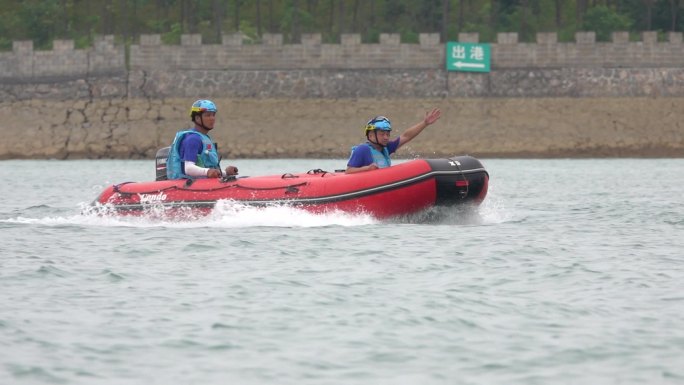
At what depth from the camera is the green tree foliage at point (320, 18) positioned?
2215 inches

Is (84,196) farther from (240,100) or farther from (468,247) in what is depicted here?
(240,100)

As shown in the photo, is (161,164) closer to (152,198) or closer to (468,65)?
(152,198)

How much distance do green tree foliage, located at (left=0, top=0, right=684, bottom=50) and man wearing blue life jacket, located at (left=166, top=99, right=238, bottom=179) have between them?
3724 centimetres

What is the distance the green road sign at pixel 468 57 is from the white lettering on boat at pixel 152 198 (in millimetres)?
27138

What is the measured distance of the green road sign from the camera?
141ft

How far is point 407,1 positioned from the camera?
60031 millimetres

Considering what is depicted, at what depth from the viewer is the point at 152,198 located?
16.7m

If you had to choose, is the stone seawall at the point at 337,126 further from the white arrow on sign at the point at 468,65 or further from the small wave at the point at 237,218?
the small wave at the point at 237,218

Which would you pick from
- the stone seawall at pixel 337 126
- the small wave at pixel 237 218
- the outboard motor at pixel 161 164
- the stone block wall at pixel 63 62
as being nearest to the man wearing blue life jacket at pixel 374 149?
the small wave at pixel 237 218

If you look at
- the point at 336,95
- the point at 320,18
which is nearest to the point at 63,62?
the point at 336,95

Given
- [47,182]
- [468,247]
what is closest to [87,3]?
[47,182]

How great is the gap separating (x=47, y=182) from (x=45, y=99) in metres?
14.1

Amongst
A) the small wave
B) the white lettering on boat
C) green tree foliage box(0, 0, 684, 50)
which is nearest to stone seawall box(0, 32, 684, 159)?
green tree foliage box(0, 0, 684, 50)

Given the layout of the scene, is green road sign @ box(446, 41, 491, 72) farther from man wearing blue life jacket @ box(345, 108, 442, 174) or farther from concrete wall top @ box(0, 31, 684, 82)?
man wearing blue life jacket @ box(345, 108, 442, 174)
